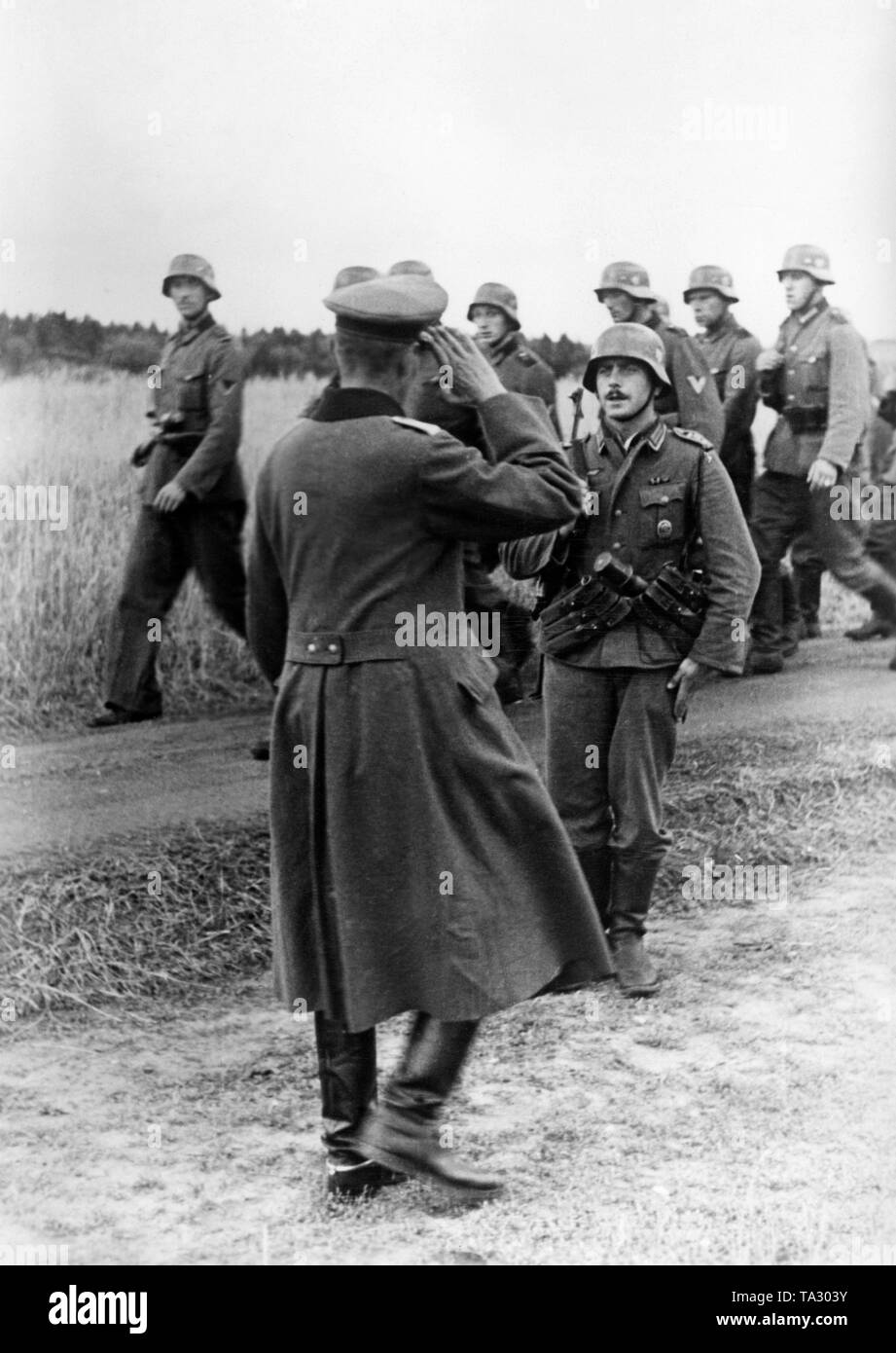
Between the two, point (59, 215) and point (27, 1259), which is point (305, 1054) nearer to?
point (27, 1259)

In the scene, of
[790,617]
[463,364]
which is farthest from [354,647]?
[790,617]

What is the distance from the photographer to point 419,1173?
4.10 meters

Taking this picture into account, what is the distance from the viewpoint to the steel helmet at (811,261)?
4.87 metres

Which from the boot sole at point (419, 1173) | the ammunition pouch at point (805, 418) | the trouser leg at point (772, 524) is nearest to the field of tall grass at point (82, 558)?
the boot sole at point (419, 1173)

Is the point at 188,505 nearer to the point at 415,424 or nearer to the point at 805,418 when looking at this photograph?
the point at 415,424

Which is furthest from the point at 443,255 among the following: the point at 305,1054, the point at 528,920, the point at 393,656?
the point at 305,1054

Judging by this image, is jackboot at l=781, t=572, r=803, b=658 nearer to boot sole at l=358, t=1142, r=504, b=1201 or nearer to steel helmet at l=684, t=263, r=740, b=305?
steel helmet at l=684, t=263, r=740, b=305

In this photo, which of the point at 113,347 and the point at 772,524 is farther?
the point at 772,524

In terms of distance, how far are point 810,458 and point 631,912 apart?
1459 mm

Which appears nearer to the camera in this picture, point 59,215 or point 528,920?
point 528,920

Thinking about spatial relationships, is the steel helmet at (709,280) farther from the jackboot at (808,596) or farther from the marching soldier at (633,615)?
the jackboot at (808,596)

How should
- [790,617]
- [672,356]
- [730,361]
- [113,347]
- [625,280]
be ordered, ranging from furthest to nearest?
[790,617] → [730,361] → [672,356] → [625,280] → [113,347]

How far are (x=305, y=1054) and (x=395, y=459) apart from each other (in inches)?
66.9
